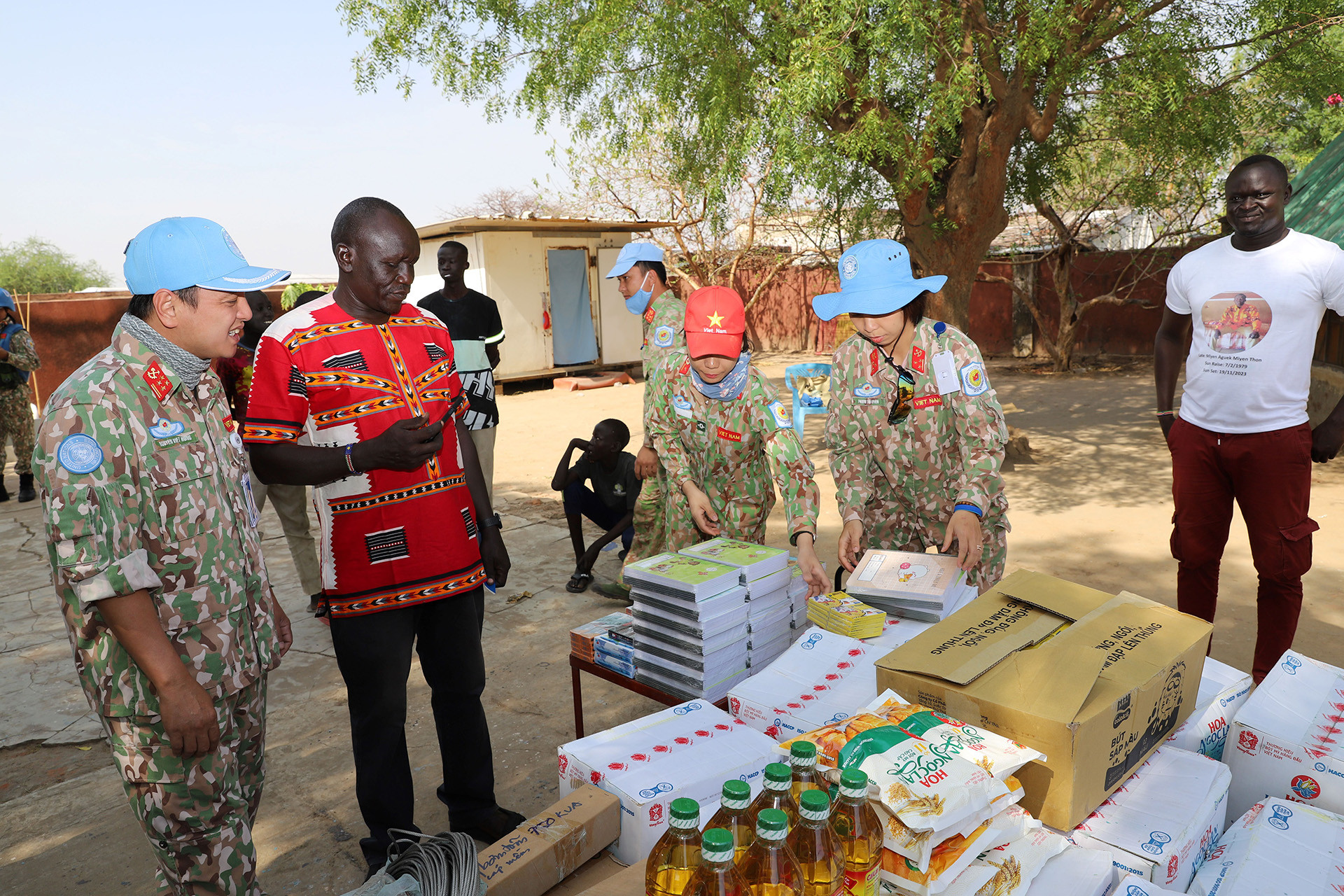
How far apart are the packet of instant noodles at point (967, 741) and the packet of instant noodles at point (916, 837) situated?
117 mm

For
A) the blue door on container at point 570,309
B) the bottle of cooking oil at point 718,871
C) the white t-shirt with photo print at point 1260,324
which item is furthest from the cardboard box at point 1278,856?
the blue door on container at point 570,309

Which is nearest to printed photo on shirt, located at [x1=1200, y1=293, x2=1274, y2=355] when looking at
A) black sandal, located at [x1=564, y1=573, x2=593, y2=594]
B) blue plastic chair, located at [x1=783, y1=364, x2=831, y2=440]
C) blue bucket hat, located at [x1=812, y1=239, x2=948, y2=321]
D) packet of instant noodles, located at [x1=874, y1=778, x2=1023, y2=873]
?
blue bucket hat, located at [x1=812, y1=239, x2=948, y2=321]

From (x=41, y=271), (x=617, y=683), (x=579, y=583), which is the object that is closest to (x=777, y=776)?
(x=617, y=683)

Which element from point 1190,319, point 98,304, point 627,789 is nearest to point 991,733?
point 627,789

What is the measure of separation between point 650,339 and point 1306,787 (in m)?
3.67

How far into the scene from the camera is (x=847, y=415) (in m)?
3.01

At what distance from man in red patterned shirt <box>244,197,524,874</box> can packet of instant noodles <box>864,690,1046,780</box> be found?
1255 millimetres

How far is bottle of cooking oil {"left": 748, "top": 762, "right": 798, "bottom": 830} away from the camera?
1277mm

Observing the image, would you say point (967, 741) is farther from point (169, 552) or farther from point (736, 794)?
point (169, 552)

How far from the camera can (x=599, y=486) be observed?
5.36 metres

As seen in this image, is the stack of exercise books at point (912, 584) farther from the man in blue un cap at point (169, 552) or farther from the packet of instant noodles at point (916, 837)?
the man in blue un cap at point (169, 552)

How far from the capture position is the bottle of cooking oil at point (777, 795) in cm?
128

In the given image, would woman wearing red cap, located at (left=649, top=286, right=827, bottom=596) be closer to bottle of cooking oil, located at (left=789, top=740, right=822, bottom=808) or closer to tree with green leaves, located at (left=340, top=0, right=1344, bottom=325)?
bottle of cooking oil, located at (left=789, top=740, right=822, bottom=808)

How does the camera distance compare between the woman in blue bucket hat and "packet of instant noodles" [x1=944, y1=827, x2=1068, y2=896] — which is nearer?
"packet of instant noodles" [x1=944, y1=827, x2=1068, y2=896]
